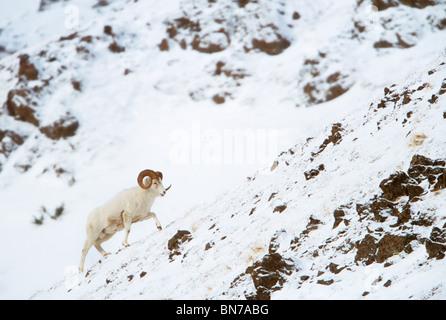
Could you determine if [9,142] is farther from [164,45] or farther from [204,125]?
[164,45]

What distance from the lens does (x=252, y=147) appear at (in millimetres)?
24125

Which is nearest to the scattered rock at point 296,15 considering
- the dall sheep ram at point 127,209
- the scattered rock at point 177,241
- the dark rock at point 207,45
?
the dark rock at point 207,45

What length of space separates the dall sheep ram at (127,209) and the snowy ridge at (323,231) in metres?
0.81

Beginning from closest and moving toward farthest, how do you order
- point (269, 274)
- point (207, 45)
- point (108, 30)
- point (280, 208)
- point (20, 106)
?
point (269, 274), point (280, 208), point (20, 106), point (207, 45), point (108, 30)

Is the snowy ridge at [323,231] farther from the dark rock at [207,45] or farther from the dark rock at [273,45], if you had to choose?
the dark rock at [207,45]

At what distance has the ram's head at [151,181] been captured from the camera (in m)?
11.5

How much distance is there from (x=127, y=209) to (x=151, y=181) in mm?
1065

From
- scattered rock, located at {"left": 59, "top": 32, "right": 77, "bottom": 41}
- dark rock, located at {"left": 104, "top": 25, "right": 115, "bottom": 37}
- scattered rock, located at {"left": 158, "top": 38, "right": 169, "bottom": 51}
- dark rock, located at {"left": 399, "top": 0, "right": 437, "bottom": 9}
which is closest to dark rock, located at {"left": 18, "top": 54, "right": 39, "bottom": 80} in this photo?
scattered rock, located at {"left": 59, "top": 32, "right": 77, "bottom": 41}

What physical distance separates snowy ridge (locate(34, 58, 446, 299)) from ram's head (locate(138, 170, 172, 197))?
1158 millimetres

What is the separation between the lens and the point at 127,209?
11.6 metres

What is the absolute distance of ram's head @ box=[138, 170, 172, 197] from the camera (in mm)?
11484

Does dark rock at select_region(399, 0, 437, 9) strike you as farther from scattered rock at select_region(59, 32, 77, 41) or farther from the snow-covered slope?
scattered rock at select_region(59, 32, 77, 41)

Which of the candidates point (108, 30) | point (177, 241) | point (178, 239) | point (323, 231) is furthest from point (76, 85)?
point (323, 231)
